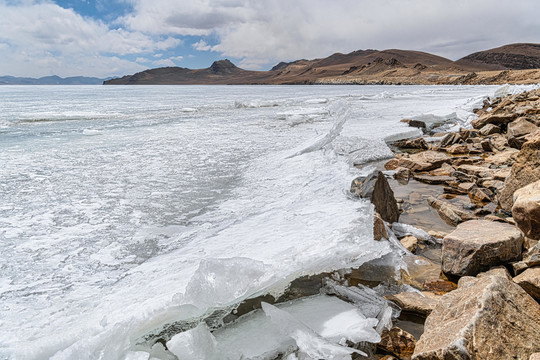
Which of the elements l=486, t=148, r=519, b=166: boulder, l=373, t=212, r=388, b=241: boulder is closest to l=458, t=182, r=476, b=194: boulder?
l=486, t=148, r=519, b=166: boulder

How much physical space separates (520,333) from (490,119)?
7.51 metres

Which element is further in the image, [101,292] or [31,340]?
[101,292]

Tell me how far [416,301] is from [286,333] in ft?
2.42

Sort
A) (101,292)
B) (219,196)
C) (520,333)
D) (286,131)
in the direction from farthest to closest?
(286,131)
(219,196)
(101,292)
(520,333)

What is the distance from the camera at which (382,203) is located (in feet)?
9.26

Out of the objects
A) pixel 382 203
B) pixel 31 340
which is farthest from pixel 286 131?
pixel 31 340

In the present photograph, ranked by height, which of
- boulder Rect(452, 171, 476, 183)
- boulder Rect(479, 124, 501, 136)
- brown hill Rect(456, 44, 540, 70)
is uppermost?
brown hill Rect(456, 44, 540, 70)

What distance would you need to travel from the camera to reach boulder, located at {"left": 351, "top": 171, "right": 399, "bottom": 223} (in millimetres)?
2791

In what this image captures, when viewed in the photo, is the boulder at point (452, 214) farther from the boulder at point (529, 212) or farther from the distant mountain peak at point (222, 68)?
the distant mountain peak at point (222, 68)

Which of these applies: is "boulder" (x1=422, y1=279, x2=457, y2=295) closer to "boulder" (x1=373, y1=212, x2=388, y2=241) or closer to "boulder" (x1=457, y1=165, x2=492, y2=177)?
"boulder" (x1=373, y1=212, x2=388, y2=241)

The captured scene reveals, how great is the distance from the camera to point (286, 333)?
1.53m

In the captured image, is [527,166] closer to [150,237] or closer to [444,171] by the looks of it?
[444,171]

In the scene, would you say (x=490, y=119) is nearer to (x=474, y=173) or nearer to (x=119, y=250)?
(x=474, y=173)

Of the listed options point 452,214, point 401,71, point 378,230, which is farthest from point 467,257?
point 401,71
